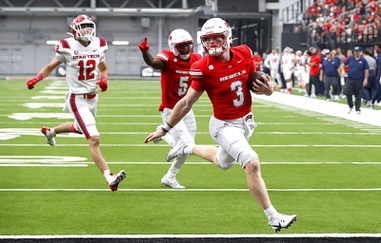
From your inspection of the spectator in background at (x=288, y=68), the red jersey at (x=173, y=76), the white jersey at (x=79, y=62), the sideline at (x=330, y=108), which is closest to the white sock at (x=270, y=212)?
the red jersey at (x=173, y=76)

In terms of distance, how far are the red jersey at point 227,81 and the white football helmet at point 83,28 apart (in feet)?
8.56

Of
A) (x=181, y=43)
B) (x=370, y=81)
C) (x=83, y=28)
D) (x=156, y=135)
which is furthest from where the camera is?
(x=370, y=81)

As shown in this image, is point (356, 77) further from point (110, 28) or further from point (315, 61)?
point (110, 28)

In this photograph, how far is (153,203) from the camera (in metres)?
8.79

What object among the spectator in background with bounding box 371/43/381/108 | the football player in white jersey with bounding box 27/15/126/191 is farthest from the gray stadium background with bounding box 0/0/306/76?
the football player in white jersey with bounding box 27/15/126/191

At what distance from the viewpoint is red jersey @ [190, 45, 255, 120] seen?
A: 289 inches

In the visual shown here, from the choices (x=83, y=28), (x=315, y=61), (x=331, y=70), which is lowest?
(x=331, y=70)

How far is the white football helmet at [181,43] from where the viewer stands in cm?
943

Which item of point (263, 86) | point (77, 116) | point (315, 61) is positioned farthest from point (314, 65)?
point (263, 86)

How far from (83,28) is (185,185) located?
211 centimetres

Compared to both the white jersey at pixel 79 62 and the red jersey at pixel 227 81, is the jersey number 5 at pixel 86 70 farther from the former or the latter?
the red jersey at pixel 227 81

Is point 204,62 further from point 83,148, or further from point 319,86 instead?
point 319,86

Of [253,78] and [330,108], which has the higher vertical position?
[253,78]

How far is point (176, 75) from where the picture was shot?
973 cm
